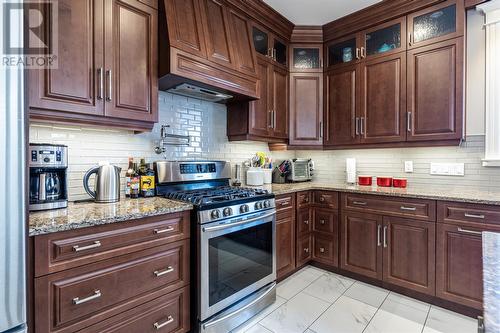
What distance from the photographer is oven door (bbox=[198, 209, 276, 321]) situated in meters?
1.66

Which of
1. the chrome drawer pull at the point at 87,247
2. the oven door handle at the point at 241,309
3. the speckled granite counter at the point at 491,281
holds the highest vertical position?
the speckled granite counter at the point at 491,281

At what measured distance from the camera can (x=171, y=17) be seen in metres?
1.81

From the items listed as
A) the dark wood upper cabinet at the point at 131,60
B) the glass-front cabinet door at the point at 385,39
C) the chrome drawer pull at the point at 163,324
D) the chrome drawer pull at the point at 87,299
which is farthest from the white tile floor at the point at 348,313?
the glass-front cabinet door at the point at 385,39

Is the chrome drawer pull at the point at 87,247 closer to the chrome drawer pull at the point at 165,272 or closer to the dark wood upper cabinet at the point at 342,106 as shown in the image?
the chrome drawer pull at the point at 165,272

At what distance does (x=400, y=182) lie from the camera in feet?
8.66

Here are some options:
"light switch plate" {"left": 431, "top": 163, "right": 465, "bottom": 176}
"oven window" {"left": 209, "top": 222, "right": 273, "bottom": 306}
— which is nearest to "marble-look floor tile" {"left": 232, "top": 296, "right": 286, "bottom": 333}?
"oven window" {"left": 209, "top": 222, "right": 273, "bottom": 306}

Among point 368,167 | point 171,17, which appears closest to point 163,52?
point 171,17

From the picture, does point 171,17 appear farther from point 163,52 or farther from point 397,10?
point 397,10

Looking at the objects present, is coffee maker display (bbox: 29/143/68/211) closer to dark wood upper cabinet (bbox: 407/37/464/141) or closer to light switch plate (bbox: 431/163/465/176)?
dark wood upper cabinet (bbox: 407/37/464/141)

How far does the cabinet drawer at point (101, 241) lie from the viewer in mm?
1123

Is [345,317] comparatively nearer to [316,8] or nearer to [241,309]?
[241,309]

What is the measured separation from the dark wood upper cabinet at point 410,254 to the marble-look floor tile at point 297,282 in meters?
0.69

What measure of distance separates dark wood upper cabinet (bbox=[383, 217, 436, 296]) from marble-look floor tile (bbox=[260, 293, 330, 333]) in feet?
2.37

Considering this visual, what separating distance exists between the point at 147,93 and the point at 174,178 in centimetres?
71
